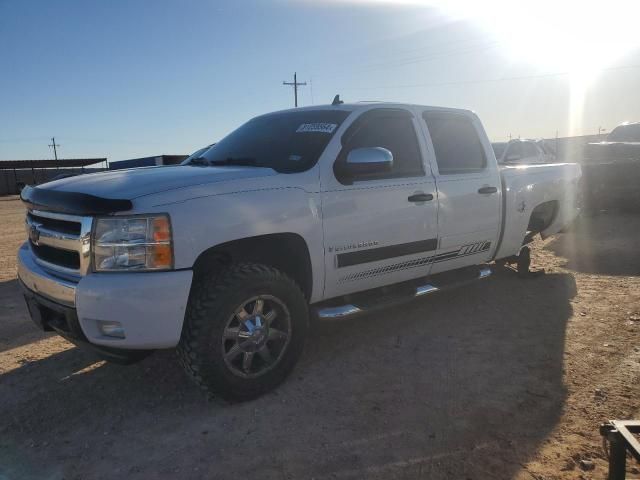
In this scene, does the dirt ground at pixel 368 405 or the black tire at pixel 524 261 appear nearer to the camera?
the dirt ground at pixel 368 405

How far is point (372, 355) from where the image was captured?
3.92 metres

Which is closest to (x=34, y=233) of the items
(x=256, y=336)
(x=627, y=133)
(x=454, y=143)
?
(x=256, y=336)

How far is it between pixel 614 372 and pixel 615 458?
61.5 inches

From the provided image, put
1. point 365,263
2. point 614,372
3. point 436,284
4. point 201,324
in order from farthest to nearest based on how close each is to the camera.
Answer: point 436,284
point 365,263
point 614,372
point 201,324

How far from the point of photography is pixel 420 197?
160 inches

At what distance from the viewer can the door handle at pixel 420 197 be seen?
4.00 metres

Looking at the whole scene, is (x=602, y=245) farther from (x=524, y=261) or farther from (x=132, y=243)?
(x=132, y=243)

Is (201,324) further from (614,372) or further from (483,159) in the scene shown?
(483,159)

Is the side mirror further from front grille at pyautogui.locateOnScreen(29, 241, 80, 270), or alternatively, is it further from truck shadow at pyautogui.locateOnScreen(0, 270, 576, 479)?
front grille at pyautogui.locateOnScreen(29, 241, 80, 270)

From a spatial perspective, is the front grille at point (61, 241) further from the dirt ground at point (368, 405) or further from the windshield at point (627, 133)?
the windshield at point (627, 133)

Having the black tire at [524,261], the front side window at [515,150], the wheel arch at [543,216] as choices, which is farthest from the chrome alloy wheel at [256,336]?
the front side window at [515,150]

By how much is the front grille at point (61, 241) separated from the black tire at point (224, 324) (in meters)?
0.67

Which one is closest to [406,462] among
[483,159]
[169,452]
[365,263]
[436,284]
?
[169,452]

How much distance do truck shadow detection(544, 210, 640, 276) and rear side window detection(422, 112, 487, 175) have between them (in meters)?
2.68
